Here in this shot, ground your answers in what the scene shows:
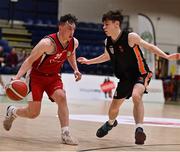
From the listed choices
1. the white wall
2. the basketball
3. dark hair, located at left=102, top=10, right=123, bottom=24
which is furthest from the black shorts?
the white wall

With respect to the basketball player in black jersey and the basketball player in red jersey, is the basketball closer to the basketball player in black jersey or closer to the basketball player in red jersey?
the basketball player in red jersey

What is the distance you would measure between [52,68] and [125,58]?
3.03ft

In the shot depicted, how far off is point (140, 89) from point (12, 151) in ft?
6.17

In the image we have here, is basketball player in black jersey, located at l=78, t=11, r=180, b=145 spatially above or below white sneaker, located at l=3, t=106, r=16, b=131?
above

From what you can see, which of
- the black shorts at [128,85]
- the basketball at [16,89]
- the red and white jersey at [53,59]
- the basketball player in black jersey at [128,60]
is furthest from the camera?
the black shorts at [128,85]

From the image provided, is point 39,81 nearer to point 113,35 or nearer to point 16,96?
point 16,96

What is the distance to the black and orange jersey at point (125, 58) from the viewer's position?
579 cm

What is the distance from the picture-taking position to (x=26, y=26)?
80.1 feet

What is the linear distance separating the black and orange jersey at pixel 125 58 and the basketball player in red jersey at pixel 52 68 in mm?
503

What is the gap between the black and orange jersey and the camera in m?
5.79

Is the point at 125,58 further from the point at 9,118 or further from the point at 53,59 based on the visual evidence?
the point at 9,118

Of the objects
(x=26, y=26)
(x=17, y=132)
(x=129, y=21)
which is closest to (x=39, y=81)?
(x=17, y=132)

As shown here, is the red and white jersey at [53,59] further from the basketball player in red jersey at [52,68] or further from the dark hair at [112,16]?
the dark hair at [112,16]

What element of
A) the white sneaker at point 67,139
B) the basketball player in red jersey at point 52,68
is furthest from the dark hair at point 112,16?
the white sneaker at point 67,139
